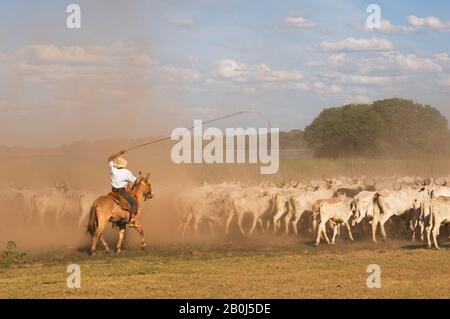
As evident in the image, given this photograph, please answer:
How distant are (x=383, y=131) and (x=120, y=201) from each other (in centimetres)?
5230

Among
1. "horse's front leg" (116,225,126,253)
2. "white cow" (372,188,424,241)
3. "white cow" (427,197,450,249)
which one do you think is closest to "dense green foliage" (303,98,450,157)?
"white cow" (372,188,424,241)

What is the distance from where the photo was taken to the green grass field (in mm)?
15375

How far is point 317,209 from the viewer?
24594mm

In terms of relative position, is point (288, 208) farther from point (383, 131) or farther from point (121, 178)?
point (383, 131)

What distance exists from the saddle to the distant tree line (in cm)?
4766

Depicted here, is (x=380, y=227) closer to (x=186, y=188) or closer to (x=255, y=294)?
(x=186, y=188)

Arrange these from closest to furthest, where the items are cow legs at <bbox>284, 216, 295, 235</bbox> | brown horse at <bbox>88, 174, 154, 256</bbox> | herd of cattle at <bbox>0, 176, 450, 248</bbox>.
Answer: brown horse at <bbox>88, 174, 154, 256</bbox>
herd of cattle at <bbox>0, 176, 450, 248</bbox>
cow legs at <bbox>284, 216, 295, 235</bbox>

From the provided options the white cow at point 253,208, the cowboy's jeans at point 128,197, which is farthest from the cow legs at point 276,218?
the cowboy's jeans at point 128,197

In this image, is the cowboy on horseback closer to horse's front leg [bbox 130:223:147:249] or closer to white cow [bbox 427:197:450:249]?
horse's front leg [bbox 130:223:147:249]

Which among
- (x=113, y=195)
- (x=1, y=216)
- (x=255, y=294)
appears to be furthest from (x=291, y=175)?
(x=255, y=294)

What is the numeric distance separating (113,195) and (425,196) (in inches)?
398
